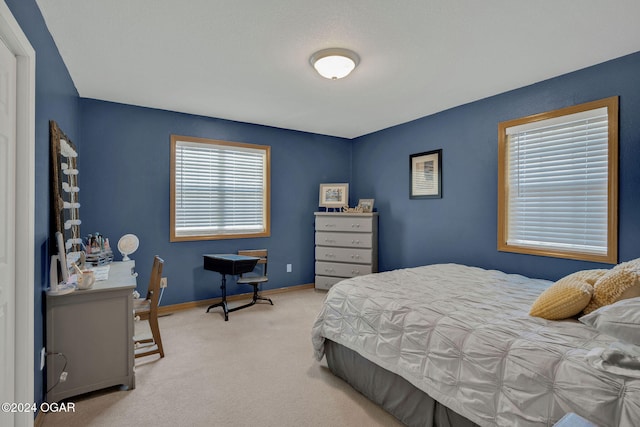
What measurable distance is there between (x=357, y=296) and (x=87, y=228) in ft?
10.4

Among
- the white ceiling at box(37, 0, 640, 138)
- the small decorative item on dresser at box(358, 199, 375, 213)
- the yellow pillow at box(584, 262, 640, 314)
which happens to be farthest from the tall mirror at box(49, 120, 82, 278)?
the small decorative item on dresser at box(358, 199, 375, 213)

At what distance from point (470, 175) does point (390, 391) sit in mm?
2686

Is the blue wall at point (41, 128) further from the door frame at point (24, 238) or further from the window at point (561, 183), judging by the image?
the window at point (561, 183)

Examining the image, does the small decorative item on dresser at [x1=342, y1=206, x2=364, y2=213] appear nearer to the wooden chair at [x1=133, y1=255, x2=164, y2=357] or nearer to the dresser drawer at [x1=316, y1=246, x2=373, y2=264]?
the dresser drawer at [x1=316, y1=246, x2=373, y2=264]

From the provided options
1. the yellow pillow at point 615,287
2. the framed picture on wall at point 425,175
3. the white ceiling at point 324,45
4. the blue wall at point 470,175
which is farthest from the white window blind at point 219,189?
the yellow pillow at point 615,287

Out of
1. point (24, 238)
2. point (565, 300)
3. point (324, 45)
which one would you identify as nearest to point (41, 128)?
point (24, 238)

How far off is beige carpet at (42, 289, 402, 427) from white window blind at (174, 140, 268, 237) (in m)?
1.47

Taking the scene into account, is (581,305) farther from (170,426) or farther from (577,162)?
(170,426)

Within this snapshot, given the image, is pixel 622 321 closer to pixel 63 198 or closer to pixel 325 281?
pixel 63 198

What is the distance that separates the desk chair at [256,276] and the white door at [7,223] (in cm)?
261

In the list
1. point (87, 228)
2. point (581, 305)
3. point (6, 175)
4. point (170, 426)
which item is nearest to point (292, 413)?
point (170, 426)

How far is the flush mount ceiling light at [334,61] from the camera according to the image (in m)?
2.52

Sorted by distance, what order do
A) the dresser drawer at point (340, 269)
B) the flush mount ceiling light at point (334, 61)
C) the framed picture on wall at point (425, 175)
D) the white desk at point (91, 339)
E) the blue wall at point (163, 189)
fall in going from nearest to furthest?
the white desk at point (91, 339)
the flush mount ceiling light at point (334, 61)
the blue wall at point (163, 189)
the framed picture on wall at point (425, 175)
the dresser drawer at point (340, 269)

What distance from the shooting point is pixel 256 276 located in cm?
436
